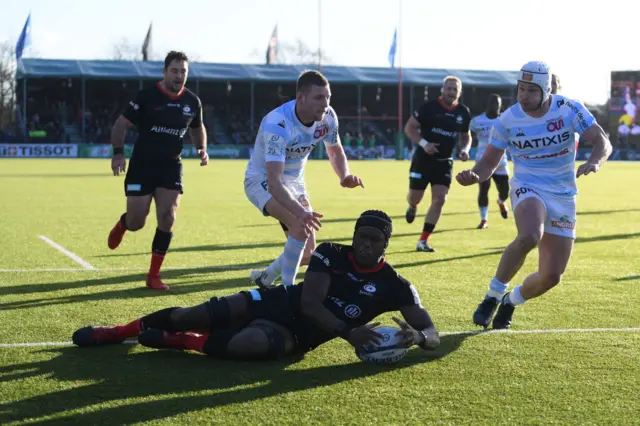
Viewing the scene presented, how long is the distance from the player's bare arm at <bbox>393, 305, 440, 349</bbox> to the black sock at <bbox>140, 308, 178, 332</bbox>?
1.52 metres

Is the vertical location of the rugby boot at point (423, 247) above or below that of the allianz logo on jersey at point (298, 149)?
below

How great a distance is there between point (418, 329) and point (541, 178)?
2.06m

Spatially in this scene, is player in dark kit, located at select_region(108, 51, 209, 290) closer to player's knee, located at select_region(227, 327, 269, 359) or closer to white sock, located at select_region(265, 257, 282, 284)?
white sock, located at select_region(265, 257, 282, 284)

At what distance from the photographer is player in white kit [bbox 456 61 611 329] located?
7.11 metres

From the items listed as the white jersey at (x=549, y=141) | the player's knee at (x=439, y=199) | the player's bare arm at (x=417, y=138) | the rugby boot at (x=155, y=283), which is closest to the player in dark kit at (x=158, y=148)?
the rugby boot at (x=155, y=283)

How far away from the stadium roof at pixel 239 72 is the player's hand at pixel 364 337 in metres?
57.3

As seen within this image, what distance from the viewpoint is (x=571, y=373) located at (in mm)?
5691

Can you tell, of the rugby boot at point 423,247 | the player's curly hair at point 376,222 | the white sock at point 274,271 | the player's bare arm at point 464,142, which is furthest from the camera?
the player's bare arm at point 464,142

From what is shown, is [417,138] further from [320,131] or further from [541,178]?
[541,178]

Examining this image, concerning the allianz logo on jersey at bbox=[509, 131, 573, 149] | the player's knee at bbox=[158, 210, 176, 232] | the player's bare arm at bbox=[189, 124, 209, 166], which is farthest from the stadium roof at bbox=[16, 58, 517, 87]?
the allianz logo on jersey at bbox=[509, 131, 573, 149]

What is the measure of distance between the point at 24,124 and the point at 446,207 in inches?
1727

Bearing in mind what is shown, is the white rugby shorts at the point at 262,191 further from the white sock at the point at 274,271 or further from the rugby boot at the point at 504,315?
the rugby boot at the point at 504,315

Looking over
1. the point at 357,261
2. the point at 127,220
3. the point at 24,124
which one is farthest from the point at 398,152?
the point at 357,261

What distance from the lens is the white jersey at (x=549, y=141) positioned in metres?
7.19
